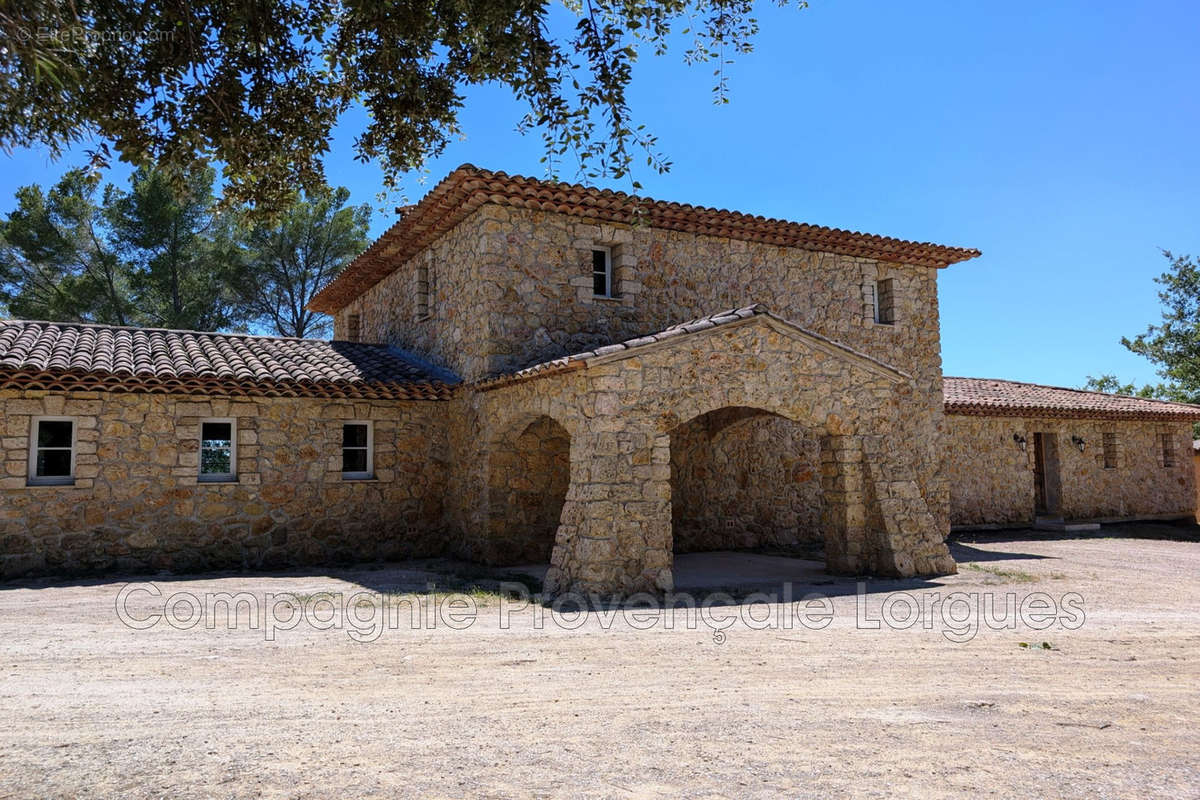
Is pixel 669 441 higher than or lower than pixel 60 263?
lower

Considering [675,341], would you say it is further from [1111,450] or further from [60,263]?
[60,263]

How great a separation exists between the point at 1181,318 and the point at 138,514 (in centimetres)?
3545

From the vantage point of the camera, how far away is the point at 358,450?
1233cm

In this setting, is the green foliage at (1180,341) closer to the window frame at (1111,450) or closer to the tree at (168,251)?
the window frame at (1111,450)

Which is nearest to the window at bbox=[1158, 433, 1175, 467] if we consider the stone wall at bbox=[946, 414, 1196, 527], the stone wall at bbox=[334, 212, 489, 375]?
the stone wall at bbox=[946, 414, 1196, 527]

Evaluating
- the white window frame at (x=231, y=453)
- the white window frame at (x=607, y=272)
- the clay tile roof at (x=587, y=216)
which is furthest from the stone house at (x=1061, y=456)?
the white window frame at (x=231, y=453)

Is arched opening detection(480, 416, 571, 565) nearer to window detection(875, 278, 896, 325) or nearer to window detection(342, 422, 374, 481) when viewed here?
window detection(342, 422, 374, 481)

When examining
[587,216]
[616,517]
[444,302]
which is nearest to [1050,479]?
[587,216]

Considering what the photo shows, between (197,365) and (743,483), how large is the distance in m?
8.69

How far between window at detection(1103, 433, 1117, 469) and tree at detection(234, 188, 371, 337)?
70.2ft

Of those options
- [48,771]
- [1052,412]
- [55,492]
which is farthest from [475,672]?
[1052,412]

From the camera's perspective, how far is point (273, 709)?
4.58 meters

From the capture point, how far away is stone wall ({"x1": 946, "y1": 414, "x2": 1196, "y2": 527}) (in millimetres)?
17312

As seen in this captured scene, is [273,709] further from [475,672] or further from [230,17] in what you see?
[230,17]
